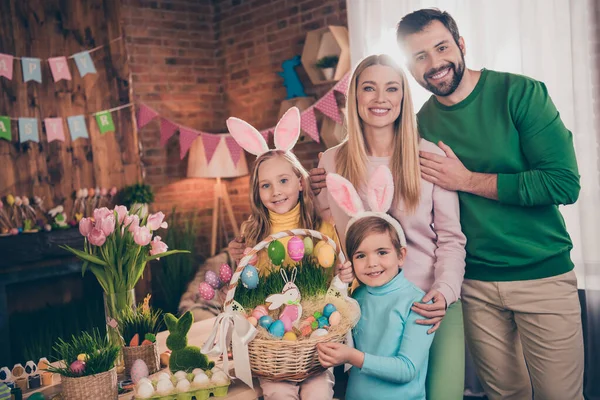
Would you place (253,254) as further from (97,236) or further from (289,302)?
(97,236)

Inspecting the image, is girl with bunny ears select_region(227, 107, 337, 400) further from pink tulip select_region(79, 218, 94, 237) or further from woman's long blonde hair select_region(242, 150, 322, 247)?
pink tulip select_region(79, 218, 94, 237)

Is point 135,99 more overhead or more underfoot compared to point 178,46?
more underfoot

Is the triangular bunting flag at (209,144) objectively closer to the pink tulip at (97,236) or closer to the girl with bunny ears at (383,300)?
the pink tulip at (97,236)

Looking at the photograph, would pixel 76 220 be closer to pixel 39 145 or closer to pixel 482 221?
pixel 39 145

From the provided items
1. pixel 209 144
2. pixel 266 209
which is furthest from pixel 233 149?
pixel 266 209

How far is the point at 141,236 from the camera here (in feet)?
6.40

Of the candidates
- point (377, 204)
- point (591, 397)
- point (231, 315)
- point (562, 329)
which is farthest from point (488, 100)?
point (591, 397)

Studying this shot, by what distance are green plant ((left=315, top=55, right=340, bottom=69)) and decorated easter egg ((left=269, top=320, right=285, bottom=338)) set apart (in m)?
2.85

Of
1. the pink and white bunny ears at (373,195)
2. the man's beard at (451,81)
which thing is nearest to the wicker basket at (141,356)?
the pink and white bunny ears at (373,195)

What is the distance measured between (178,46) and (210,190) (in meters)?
1.26

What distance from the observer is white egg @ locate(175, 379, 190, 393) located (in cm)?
163

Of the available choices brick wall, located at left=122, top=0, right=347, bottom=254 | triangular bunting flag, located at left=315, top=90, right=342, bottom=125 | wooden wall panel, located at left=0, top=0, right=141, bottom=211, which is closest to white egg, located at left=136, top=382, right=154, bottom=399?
triangular bunting flag, located at left=315, top=90, right=342, bottom=125

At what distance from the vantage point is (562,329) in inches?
78.9

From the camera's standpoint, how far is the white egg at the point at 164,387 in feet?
5.29
